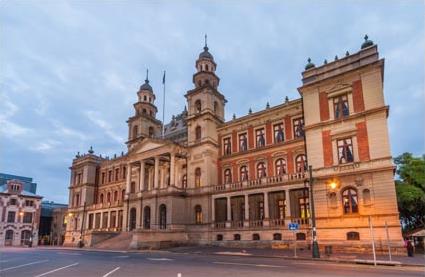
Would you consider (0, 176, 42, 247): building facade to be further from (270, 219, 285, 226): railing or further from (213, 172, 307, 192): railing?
(270, 219, 285, 226): railing

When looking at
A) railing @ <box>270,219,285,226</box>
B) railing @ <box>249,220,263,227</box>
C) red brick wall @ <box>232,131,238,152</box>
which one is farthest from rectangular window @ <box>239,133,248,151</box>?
railing @ <box>270,219,285,226</box>

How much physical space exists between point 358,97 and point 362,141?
14.8ft

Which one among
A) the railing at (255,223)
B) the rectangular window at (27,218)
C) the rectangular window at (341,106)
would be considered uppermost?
the rectangular window at (341,106)

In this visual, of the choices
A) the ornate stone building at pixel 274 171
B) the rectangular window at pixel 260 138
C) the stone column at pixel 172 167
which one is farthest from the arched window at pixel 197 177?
the rectangular window at pixel 260 138

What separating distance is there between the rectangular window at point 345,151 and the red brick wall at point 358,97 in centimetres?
319

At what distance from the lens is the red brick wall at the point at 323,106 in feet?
109

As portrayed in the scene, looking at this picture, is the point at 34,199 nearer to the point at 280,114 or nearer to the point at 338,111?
the point at 280,114

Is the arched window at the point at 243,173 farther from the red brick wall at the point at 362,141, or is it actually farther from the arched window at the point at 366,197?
the arched window at the point at 366,197

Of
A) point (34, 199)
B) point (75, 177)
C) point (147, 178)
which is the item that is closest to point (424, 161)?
point (147, 178)

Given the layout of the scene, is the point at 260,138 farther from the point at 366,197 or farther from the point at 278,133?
the point at 366,197

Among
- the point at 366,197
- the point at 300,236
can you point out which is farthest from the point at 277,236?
the point at 366,197

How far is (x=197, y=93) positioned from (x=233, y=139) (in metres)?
8.98

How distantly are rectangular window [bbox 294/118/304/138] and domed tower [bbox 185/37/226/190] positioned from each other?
38.0 feet

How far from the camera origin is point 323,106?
111 ft
